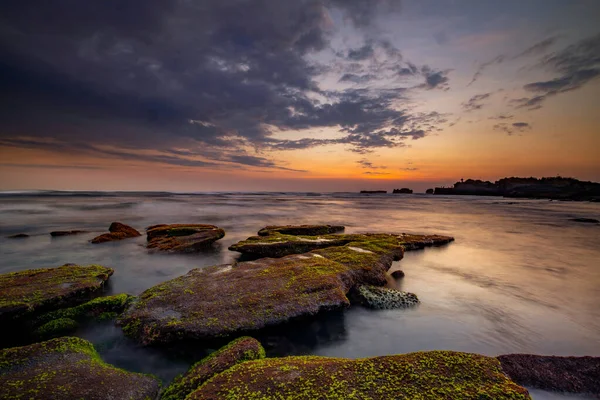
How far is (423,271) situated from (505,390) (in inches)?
284

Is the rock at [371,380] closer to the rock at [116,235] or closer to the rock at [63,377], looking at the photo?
the rock at [63,377]

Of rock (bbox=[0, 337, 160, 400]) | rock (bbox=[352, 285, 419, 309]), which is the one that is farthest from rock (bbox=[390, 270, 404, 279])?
rock (bbox=[0, 337, 160, 400])

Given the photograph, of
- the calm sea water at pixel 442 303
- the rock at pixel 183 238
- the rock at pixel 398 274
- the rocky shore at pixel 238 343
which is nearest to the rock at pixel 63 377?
the rocky shore at pixel 238 343

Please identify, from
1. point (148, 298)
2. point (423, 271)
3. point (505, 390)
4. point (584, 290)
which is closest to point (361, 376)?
point (505, 390)

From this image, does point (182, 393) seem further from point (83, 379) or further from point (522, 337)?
point (522, 337)

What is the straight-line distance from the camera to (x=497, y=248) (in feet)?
48.7

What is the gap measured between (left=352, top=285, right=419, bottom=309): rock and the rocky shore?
29 millimetres

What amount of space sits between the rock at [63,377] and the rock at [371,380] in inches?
42.6

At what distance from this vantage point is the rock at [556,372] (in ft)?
12.6

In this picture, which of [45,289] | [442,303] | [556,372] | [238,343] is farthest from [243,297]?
[556,372]

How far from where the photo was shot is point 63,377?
11.8 feet

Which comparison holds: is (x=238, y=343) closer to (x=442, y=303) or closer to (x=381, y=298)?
(x=381, y=298)

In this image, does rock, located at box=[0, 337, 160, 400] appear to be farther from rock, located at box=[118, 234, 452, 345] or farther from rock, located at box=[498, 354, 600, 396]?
rock, located at box=[498, 354, 600, 396]

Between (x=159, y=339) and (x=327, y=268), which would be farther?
(x=327, y=268)
